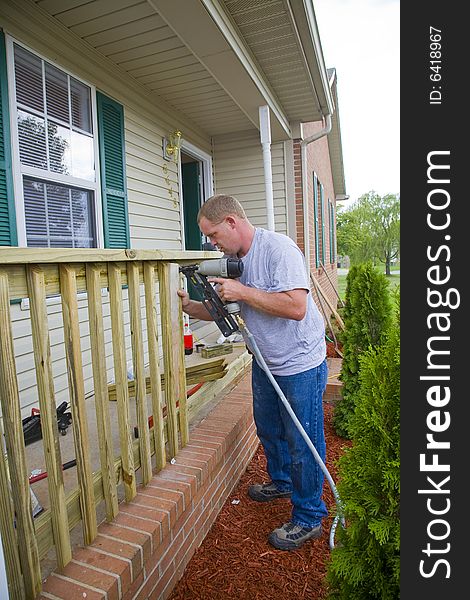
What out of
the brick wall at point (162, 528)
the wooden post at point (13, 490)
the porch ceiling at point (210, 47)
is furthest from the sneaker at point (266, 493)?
the porch ceiling at point (210, 47)

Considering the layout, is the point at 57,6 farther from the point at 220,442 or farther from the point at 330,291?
the point at 330,291

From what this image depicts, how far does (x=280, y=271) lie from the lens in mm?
2057

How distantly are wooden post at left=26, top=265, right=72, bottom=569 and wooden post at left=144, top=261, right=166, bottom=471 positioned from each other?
613 millimetres

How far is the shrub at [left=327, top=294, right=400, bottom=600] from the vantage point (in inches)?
42.4

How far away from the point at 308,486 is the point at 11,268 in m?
1.81

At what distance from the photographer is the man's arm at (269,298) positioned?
2.01 m

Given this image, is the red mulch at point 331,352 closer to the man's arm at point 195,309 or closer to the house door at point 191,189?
the house door at point 191,189

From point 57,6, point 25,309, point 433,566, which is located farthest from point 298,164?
point 433,566

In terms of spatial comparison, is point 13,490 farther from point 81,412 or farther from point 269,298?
point 269,298

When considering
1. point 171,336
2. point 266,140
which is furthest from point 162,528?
point 266,140

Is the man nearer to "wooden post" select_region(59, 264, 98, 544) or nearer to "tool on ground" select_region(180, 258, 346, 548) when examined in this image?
"tool on ground" select_region(180, 258, 346, 548)

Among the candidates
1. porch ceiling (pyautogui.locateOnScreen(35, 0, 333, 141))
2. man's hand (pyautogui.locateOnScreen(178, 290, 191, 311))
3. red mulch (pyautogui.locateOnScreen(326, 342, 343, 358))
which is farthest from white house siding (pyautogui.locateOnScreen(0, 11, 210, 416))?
red mulch (pyautogui.locateOnScreen(326, 342, 343, 358))

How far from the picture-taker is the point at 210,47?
3.38 m

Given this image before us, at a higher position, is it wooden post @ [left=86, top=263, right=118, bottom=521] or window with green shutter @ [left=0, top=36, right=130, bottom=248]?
window with green shutter @ [left=0, top=36, right=130, bottom=248]
